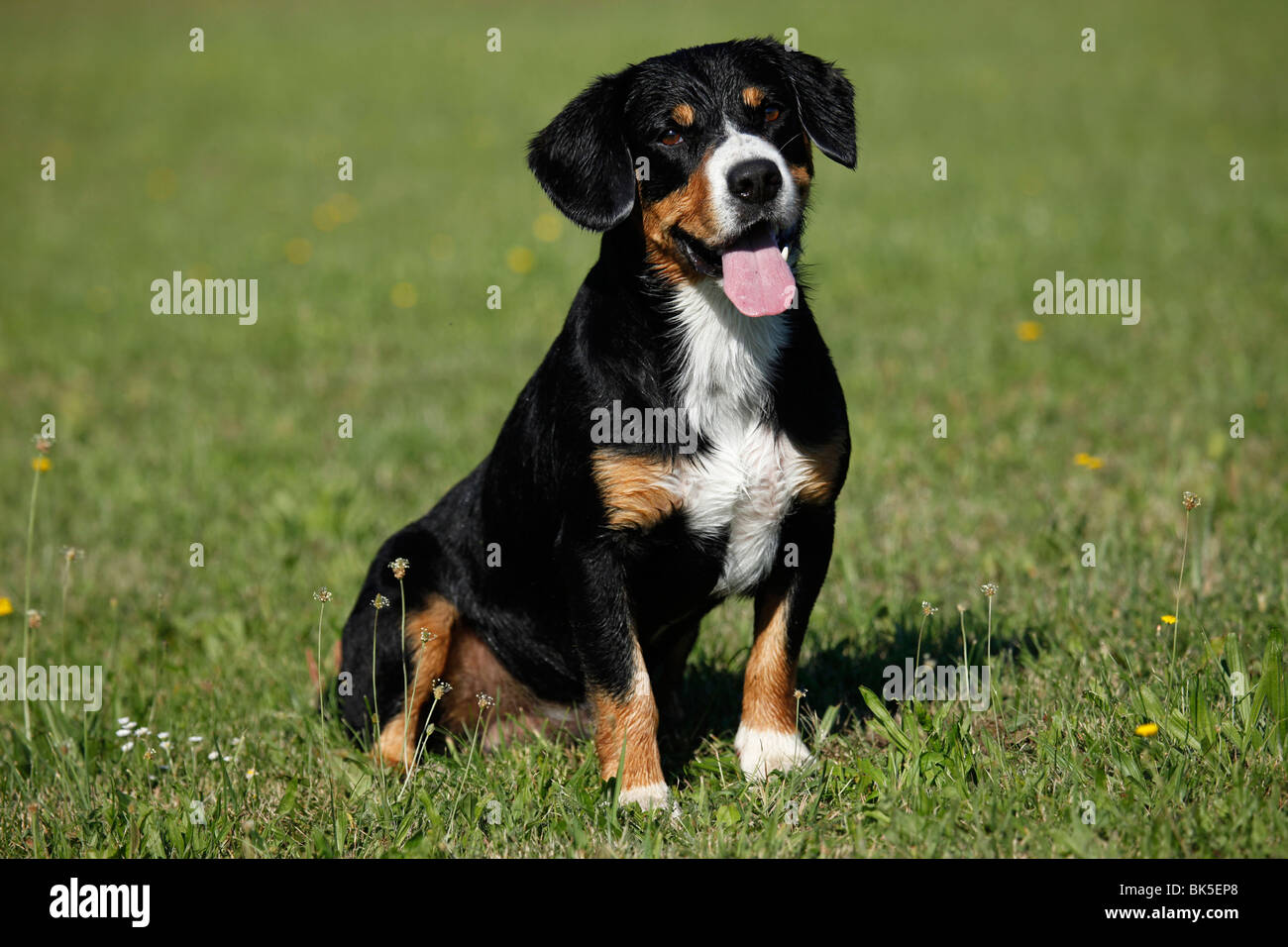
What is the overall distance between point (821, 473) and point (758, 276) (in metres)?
0.57

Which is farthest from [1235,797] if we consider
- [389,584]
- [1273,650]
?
[389,584]

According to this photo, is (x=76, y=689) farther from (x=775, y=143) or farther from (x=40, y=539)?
(x=775, y=143)

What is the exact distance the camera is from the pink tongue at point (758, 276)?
323cm

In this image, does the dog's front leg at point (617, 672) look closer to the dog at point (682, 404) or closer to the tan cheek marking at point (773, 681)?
the dog at point (682, 404)

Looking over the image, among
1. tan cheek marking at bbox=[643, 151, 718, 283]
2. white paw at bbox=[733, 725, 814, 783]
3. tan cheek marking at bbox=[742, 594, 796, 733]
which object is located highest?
tan cheek marking at bbox=[643, 151, 718, 283]

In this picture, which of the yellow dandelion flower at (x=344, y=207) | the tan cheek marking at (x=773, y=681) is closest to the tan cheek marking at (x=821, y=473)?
the tan cheek marking at (x=773, y=681)

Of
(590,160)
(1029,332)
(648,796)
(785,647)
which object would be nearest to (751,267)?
(590,160)

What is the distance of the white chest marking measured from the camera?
3.25 meters

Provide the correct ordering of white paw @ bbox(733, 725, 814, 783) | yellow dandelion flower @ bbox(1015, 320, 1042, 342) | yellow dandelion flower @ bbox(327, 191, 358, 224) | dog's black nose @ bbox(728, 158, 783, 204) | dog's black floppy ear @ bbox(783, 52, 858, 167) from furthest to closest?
yellow dandelion flower @ bbox(327, 191, 358, 224) < yellow dandelion flower @ bbox(1015, 320, 1042, 342) < dog's black floppy ear @ bbox(783, 52, 858, 167) < white paw @ bbox(733, 725, 814, 783) < dog's black nose @ bbox(728, 158, 783, 204)

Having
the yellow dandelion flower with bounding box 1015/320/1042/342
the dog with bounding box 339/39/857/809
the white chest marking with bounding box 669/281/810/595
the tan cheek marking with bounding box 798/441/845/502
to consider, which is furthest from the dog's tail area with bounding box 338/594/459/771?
the yellow dandelion flower with bounding box 1015/320/1042/342

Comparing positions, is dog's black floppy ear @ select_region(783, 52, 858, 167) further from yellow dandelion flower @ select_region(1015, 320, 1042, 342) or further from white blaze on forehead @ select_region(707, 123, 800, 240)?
yellow dandelion flower @ select_region(1015, 320, 1042, 342)

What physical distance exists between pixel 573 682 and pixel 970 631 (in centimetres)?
143

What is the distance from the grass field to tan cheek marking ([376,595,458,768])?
0.65 ft
